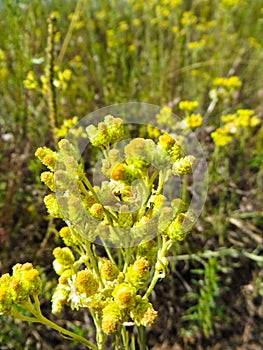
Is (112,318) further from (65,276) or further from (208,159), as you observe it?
(208,159)

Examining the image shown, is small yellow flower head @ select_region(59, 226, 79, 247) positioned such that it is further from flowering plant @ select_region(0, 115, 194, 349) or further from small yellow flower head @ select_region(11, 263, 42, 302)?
small yellow flower head @ select_region(11, 263, 42, 302)

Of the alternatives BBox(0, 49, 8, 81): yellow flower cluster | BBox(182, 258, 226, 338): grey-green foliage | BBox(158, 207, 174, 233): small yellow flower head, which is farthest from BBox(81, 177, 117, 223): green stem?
BBox(0, 49, 8, 81): yellow flower cluster

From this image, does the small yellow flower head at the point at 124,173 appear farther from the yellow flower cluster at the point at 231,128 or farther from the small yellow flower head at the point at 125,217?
the yellow flower cluster at the point at 231,128

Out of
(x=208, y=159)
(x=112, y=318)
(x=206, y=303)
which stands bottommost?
(x=206, y=303)

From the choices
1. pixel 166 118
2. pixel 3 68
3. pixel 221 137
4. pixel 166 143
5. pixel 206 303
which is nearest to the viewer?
pixel 166 143

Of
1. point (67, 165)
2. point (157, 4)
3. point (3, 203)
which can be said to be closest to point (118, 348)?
point (67, 165)

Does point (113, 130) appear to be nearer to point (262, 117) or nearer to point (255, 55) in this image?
point (262, 117)

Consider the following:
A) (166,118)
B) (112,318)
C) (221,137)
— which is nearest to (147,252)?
(112,318)
